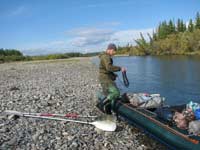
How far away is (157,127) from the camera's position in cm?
849

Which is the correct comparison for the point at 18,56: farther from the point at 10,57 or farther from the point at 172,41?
the point at 172,41

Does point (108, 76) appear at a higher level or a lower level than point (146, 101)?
higher

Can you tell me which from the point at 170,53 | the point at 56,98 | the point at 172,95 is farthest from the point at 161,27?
the point at 56,98

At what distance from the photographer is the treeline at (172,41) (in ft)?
339

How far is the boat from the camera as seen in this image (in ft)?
23.9

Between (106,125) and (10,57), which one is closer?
(106,125)

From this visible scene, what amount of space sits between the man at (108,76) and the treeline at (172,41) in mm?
92478

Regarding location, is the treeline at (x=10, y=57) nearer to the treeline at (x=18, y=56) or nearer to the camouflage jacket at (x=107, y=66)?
the treeline at (x=18, y=56)

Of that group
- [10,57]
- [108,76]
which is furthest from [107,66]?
[10,57]

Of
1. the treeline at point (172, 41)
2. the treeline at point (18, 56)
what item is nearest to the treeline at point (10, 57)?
the treeline at point (18, 56)

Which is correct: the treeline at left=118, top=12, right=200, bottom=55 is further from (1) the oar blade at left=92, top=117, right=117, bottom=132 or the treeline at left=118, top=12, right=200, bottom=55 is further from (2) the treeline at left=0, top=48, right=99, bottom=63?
(1) the oar blade at left=92, top=117, right=117, bottom=132

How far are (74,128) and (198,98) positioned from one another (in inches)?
487

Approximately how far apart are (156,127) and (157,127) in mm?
51

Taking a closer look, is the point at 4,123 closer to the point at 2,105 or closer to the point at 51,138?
the point at 51,138
